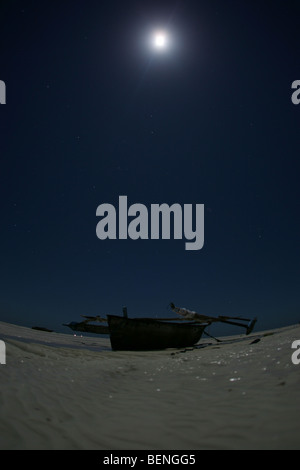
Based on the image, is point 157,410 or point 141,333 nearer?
point 157,410

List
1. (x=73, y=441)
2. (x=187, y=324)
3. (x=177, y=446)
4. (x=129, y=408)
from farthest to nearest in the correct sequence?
(x=187, y=324), (x=129, y=408), (x=73, y=441), (x=177, y=446)

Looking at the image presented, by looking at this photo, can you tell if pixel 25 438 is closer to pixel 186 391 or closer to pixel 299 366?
pixel 186 391

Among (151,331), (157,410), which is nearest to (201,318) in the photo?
(151,331)

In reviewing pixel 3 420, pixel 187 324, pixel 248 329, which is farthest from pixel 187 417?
pixel 248 329

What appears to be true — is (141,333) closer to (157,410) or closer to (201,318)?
(201,318)

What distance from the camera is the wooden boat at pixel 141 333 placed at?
13539 millimetres

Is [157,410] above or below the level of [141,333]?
above

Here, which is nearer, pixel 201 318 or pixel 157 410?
pixel 157 410

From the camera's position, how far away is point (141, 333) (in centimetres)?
1382

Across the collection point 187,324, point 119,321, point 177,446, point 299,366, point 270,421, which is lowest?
point 187,324

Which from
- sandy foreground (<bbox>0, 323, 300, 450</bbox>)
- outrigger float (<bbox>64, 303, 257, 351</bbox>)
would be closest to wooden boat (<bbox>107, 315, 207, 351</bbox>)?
outrigger float (<bbox>64, 303, 257, 351</bbox>)

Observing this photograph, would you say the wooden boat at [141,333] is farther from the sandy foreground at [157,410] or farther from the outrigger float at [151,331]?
the sandy foreground at [157,410]

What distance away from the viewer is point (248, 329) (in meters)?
19.2

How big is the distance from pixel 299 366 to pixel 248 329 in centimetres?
1720
